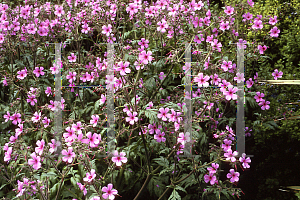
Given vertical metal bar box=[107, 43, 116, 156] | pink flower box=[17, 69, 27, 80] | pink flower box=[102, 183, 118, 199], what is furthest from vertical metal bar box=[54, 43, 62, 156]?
pink flower box=[102, 183, 118, 199]

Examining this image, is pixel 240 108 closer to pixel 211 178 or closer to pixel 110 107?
pixel 211 178

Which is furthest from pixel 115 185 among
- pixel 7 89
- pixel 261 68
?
pixel 7 89

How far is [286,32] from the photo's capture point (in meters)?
4.39

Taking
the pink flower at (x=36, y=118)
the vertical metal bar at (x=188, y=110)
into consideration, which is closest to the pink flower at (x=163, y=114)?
the vertical metal bar at (x=188, y=110)

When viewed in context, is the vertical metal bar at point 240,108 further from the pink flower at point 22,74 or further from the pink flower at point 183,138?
the pink flower at point 22,74

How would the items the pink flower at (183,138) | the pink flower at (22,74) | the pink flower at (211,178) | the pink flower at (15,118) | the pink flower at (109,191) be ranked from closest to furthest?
the pink flower at (109,191), the pink flower at (183,138), the pink flower at (211,178), the pink flower at (15,118), the pink flower at (22,74)

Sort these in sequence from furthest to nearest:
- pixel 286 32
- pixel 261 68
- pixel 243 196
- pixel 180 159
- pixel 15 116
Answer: pixel 286 32 → pixel 261 68 → pixel 243 196 → pixel 15 116 → pixel 180 159

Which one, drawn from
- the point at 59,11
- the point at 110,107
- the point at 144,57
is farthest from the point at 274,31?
the point at 59,11

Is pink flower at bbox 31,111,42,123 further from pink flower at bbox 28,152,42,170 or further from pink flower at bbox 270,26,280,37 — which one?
pink flower at bbox 270,26,280,37

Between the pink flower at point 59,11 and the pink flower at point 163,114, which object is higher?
the pink flower at point 59,11

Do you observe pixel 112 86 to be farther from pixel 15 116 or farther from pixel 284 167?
pixel 284 167

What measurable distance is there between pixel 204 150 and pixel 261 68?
66.5 inches

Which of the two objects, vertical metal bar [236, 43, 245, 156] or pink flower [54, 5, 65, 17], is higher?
pink flower [54, 5, 65, 17]

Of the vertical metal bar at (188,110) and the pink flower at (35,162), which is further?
the vertical metal bar at (188,110)
